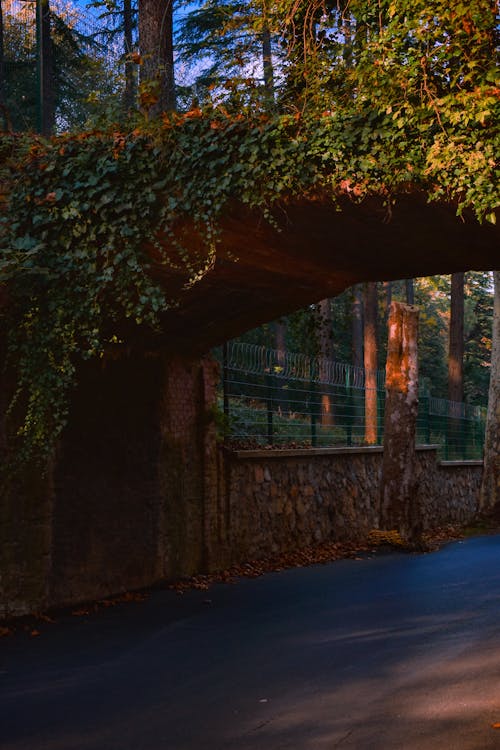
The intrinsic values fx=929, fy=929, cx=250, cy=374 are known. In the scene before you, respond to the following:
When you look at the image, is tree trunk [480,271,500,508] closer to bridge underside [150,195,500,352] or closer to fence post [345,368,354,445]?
fence post [345,368,354,445]

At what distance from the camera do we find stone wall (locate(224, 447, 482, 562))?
13.7 metres

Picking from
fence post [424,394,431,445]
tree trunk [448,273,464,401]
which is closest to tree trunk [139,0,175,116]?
fence post [424,394,431,445]

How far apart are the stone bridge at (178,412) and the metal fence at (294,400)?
1.43 meters

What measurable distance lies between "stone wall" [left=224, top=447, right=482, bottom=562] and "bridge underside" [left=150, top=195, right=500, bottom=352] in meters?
3.06

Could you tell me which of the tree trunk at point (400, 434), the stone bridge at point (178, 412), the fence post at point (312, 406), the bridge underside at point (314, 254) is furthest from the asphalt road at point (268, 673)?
the fence post at point (312, 406)

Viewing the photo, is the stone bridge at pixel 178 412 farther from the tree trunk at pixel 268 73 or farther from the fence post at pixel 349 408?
the fence post at pixel 349 408

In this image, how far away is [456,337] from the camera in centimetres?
2919

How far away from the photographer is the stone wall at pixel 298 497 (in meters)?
13.7

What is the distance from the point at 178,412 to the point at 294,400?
4.22m

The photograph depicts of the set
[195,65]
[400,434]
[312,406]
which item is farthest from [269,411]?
[195,65]

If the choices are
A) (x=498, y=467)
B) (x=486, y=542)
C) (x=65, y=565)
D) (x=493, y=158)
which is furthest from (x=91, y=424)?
(x=498, y=467)

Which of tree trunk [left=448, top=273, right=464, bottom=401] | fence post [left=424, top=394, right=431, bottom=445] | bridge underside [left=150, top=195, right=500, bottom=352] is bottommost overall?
fence post [left=424, top=394, right=431, bottom=445]

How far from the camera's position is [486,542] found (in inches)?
676

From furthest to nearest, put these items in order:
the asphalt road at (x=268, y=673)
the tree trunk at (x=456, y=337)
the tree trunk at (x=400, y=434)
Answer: the tree trunk at (x=456, y=337)
the tree trunk at (x=400, y=434)
the asphalt road at (x=268, y=673)
